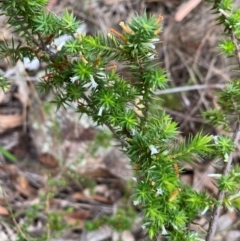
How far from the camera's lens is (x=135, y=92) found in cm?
108

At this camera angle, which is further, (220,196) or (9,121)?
(9,121)

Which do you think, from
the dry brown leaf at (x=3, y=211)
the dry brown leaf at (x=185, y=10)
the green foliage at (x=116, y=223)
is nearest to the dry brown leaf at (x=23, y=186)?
the dry brown leaf at (x=3, y=211)

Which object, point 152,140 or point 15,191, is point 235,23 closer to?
point 152,140

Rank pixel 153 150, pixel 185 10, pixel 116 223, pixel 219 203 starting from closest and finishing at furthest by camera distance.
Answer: pixel 153 150 < pixel 219 203 < pixel 116 223 < pixel 185 10

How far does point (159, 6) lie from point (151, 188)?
166 cm

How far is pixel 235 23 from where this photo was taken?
110 centimetres

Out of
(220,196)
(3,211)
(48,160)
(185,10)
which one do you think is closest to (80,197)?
(48,160)

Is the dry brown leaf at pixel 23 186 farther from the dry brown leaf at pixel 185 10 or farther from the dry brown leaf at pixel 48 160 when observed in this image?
the dry brown leaf at pixel 185 10

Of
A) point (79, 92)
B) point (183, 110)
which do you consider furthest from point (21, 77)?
point (79, 92)

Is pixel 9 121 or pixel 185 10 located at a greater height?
pixel 185 10

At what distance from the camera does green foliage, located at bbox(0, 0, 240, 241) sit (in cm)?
101

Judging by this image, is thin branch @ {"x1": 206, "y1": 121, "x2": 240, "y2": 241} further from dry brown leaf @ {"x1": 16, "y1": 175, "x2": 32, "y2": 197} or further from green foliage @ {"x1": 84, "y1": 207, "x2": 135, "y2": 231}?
dry brown leaf @ {"x1": 16, "y1": 175, "x2": 32, "y2": 197}

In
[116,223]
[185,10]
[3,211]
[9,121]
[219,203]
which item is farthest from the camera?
[9,121]

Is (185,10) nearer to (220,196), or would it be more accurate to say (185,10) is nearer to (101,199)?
(101,199)
